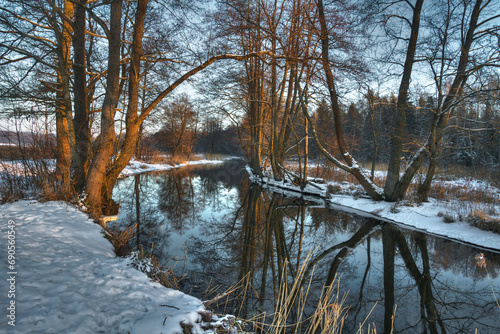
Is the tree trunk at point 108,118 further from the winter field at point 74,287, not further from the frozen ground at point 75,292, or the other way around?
the frozen ground at point 75,292

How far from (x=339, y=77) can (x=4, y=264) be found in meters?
10.8

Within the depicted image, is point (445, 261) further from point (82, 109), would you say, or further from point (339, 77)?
point (82, 109)

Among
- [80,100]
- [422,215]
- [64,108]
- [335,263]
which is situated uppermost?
[80,100]

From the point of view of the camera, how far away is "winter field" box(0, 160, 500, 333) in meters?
1.85

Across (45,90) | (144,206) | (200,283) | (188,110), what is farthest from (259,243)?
(188,110)

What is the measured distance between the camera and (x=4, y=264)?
2340 mm

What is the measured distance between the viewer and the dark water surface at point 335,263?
3.28 meters

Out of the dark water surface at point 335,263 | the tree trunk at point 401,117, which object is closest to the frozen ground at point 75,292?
the dark water surface at point 335,263

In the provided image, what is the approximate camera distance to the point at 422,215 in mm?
7680

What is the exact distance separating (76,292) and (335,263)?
4.32 m

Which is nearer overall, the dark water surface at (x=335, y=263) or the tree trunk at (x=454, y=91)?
the dark water surface at (x=335, y=263)

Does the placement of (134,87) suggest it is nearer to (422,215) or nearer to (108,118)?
(108,118)

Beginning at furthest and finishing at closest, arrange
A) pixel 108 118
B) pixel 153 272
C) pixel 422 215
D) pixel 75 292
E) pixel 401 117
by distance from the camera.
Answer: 1. pixel 401 117
2. pixel 422 215
3. pixel 108 118
4. pixel 153 272
5. pixel 75 292

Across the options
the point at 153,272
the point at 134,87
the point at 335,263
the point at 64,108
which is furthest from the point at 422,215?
the point at 64,108
